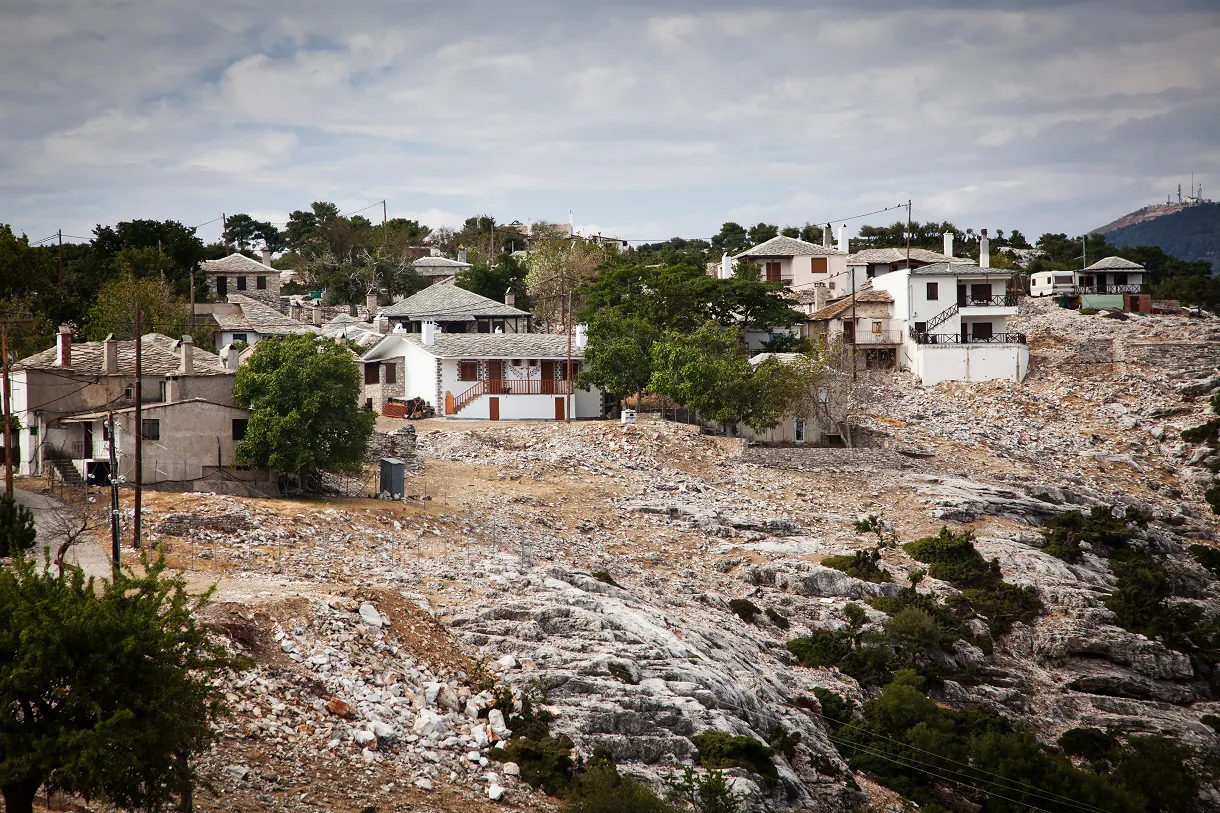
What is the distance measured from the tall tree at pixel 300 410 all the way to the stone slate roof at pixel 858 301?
41.1 metres

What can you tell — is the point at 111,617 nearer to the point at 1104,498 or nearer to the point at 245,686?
the point at 245,686

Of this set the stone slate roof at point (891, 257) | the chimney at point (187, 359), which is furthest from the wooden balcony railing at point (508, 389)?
the stone slate roof at point (891, 257)

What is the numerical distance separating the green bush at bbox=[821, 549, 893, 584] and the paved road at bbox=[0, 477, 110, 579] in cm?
2383

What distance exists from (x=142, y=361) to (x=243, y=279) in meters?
44.2

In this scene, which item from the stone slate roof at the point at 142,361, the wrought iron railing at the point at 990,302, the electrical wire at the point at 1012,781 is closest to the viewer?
the electrical wire at the point at 1012,781

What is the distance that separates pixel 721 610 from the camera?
37.1 meters

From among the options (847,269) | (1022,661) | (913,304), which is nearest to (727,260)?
(847,269)

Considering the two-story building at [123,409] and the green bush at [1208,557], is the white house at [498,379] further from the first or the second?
the green bush at [1208,557]

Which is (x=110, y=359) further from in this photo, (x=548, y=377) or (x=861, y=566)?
(x=861, y=566)

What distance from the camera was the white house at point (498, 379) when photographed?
197ft

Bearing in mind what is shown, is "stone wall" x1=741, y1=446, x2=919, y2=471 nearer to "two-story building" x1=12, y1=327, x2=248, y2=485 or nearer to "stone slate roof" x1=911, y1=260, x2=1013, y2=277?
"stone slate roof" x1=911, y1=260, x2=1013, y2=277

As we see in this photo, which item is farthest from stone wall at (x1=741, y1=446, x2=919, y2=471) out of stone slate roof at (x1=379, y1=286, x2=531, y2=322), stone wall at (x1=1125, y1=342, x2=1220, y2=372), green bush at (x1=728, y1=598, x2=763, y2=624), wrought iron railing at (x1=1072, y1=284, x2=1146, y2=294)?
wrought iron railing at (x1=1072, y1=284, x2=1146, y2=294)

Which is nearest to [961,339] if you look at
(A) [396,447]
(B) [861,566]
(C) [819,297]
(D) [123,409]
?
(C) [819,297]

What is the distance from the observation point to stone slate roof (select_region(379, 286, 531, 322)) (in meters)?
71.9
